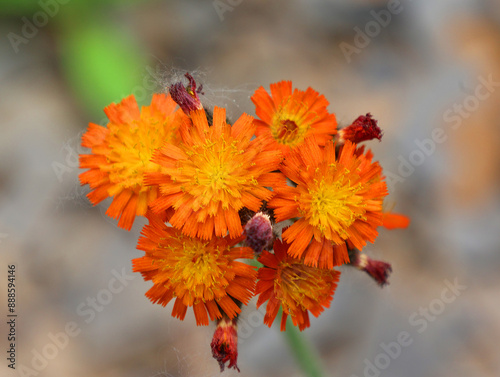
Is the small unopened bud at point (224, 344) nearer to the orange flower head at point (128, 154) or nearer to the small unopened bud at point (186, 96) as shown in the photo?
the orange flower head at point (128, 154)

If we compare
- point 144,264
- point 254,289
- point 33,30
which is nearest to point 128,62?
point 33,30

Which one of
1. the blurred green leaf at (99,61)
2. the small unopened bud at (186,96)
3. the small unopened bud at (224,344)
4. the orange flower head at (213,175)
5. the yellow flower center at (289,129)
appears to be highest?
the blurred green leaf at (99,61)

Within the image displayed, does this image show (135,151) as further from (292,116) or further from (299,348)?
(299,348)

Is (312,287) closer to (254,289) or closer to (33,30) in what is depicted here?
(254,289)

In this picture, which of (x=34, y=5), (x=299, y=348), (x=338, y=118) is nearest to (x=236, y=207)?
(x=299, y=348)

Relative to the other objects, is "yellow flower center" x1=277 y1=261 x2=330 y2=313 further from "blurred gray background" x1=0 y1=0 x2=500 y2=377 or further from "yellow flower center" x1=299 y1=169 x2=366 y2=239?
"blurred gray background" x1=0 y1=0 x2=500 y2=377

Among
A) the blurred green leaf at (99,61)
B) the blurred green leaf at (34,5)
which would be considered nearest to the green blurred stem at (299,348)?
the blurred green leaf at (99,61)
